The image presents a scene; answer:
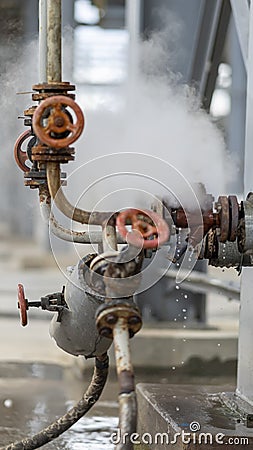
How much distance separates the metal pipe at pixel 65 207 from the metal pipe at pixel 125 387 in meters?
0.28

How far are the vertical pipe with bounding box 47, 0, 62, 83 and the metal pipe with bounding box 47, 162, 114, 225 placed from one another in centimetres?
21

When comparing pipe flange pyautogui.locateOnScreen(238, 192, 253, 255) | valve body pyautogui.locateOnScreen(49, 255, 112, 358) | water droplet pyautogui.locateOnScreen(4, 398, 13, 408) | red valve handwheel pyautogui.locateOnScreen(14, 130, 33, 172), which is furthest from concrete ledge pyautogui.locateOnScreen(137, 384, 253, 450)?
water droplet pyautogui.locateOnScreen(4, 398, 13, 408)

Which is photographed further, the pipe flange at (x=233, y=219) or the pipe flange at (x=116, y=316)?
the pipe flange at (x=233, y=219)

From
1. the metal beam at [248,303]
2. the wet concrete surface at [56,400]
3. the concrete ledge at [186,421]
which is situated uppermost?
the metal beam at [248,303]

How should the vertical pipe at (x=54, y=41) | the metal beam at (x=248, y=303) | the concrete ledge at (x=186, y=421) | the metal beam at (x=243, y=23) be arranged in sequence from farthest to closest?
the metal beam at (x=243, y=23) < the metal beam at (x=248, y=303) < the concrete ledge at (x=186, y=421) < the vertical pipe at (x=54, y=41)

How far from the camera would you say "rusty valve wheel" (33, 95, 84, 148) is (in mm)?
1957

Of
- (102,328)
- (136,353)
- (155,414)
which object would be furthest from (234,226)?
(136,353)

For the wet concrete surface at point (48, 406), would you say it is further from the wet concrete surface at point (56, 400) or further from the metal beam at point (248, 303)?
the metal beam at point (248, 303)

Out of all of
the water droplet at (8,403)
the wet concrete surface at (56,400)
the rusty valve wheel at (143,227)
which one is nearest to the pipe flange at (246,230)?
the rusty valve wheel at (143,227)

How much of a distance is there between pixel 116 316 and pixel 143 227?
0.68ft

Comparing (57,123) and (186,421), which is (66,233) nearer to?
(57,123)

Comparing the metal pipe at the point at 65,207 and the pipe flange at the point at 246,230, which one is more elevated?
the metal pipe at the point at 65,207

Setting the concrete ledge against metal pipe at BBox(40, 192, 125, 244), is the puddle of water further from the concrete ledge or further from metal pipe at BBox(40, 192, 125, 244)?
metal pipe at BBox(40, 192, 125, 244)

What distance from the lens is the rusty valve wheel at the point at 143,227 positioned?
1.93 metres
